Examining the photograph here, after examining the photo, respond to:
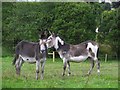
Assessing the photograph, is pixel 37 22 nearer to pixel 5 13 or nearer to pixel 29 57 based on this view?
pixel 5 13

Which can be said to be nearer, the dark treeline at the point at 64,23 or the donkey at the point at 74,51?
the donkey at the point at 74,51

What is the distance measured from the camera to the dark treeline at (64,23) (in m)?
14.9

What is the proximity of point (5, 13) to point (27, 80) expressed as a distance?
10982 millimetres

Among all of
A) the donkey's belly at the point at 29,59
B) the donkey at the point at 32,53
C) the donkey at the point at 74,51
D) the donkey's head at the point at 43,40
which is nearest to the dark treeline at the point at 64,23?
the donkey at the point at 74,51

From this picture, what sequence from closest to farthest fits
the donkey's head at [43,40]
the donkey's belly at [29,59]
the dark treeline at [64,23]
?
the donkey's head at [43,40] < the donkey's belly at [29,59] < the dark treeline at [64,23]

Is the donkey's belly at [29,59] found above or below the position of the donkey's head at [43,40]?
below

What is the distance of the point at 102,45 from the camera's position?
663 inches

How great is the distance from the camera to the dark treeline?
14852 millimetres

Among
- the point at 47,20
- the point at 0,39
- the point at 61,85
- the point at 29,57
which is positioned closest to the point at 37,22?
the point at 47,20

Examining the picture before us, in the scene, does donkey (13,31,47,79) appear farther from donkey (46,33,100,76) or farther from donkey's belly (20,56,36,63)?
donkey (46,33,100,76)

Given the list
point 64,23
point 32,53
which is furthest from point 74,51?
point 64,23

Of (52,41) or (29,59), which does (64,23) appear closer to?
(52,41)

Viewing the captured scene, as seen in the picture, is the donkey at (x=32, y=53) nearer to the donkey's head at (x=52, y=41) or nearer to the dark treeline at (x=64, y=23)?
the donkey's head at (x=52, y=41)

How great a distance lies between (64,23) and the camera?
50.2 ft
